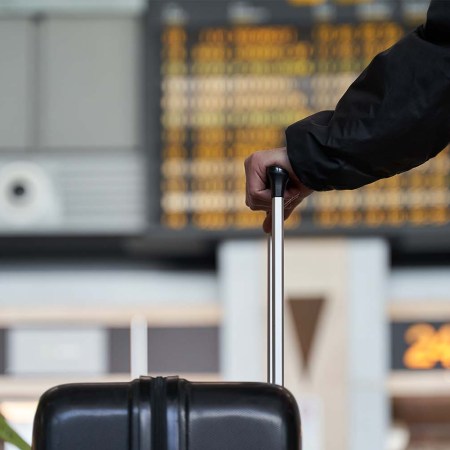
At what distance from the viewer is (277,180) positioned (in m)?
1.40

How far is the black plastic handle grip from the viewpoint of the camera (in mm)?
1395

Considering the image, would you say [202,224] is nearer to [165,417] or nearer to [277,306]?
[277,306]

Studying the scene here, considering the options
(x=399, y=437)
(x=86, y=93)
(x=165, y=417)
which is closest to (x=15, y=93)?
(x=86, y=93)

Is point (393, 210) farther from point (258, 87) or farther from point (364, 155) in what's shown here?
point (364, 155)

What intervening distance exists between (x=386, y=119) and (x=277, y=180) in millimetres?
148

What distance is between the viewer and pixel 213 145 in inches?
154

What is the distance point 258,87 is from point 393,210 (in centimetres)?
61

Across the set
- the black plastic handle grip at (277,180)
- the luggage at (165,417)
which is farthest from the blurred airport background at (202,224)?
the luggage at (165,417)

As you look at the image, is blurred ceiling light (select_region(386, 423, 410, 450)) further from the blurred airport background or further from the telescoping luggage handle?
the telescoping luggage handle

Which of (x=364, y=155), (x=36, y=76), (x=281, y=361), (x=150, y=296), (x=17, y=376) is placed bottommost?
(x=17, y=376)

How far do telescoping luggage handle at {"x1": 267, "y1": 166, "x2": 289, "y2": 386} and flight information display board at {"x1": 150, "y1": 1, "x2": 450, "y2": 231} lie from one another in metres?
2.47

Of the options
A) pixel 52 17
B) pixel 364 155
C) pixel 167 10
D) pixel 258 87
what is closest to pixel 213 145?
pixel 258 87

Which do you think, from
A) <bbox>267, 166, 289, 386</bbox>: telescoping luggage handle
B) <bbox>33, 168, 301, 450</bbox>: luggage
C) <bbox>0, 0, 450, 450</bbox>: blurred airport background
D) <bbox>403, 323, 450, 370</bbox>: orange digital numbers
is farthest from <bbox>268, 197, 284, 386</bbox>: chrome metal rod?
<bbox>403, 323, 450, 370</bbox>: orange digital numbers

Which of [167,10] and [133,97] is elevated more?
[167,10]
